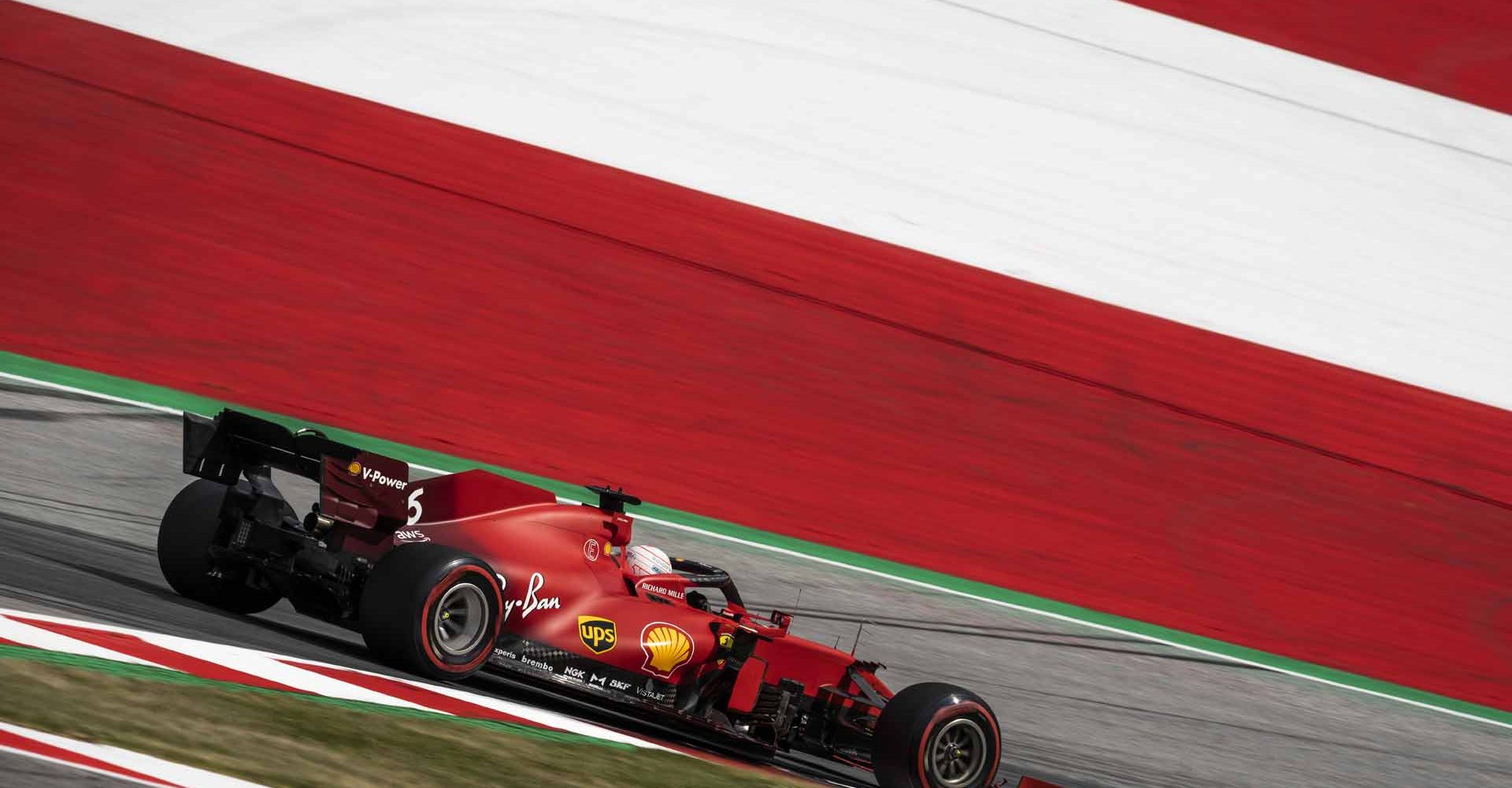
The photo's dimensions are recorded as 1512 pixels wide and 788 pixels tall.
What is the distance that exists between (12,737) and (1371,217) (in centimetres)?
1624

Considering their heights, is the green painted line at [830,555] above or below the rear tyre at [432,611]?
above

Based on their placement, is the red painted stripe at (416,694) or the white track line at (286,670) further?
the red painted stripe at (416,694)

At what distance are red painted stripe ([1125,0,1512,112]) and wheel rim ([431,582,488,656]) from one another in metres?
13.6

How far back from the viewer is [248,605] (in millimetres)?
7371

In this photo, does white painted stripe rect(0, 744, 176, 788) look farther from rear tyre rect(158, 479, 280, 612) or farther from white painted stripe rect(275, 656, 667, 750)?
rear tyre rect(158, 479, 280, 612)

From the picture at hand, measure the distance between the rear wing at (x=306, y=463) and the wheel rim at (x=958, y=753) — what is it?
2.71m

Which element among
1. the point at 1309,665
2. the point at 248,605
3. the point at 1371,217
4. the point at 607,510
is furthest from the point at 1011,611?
the point at 1371,217

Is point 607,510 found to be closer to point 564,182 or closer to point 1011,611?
point 1011,611

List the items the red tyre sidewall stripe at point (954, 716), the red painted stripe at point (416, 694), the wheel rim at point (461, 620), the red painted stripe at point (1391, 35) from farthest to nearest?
the red painted stripe at point (1391, 35), the red tyre sidewall stripe at point (954, 716), the wheel rim at point (461, 620), the red painted stripe at point (416, 694)

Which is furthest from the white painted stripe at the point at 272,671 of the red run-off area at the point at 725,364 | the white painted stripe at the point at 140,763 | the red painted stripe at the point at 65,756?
the red run-off area at the point at 725,364

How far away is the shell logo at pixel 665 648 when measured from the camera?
Answer: 23.5ft

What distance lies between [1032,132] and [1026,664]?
25.9ft

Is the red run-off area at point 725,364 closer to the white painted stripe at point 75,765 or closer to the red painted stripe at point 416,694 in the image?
the red painted stripe at point 416,694

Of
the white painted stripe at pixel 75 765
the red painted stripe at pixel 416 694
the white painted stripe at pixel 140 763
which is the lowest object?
the white painted stripe at pixel 75 765
